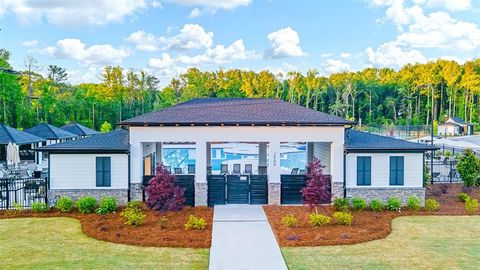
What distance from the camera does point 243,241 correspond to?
11125 millimetres

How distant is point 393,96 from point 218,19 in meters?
47.9

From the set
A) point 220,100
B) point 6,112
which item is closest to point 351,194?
point 220,100

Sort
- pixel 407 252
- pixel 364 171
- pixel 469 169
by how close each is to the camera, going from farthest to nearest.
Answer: pixel 469 169 < pixel 364 171 < pixel 407 252

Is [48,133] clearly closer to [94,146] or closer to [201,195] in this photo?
[94,146]

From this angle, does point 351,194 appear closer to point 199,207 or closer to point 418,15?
point 199,207

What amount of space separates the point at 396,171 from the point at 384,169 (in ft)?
1.61

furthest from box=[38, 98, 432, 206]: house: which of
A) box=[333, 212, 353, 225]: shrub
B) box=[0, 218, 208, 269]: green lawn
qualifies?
box=[0, 218, 208, 269]: green lawn

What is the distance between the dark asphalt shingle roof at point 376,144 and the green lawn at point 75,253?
817 centimetres

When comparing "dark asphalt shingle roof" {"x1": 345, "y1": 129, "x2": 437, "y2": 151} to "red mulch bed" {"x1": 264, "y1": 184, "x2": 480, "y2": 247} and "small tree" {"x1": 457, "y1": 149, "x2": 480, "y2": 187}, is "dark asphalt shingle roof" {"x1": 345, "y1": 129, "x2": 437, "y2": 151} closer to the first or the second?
"red mulch bed" {"x1": 264, "y1": 184, "x2": 480, "y2": 247}

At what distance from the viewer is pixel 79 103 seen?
50.1 metres

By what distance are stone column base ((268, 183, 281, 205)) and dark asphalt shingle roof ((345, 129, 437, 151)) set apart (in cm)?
320

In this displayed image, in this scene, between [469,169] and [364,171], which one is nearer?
[364,171]

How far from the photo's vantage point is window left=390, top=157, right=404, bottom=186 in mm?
15609

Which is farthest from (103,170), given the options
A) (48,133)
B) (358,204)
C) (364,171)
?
(48,133)
